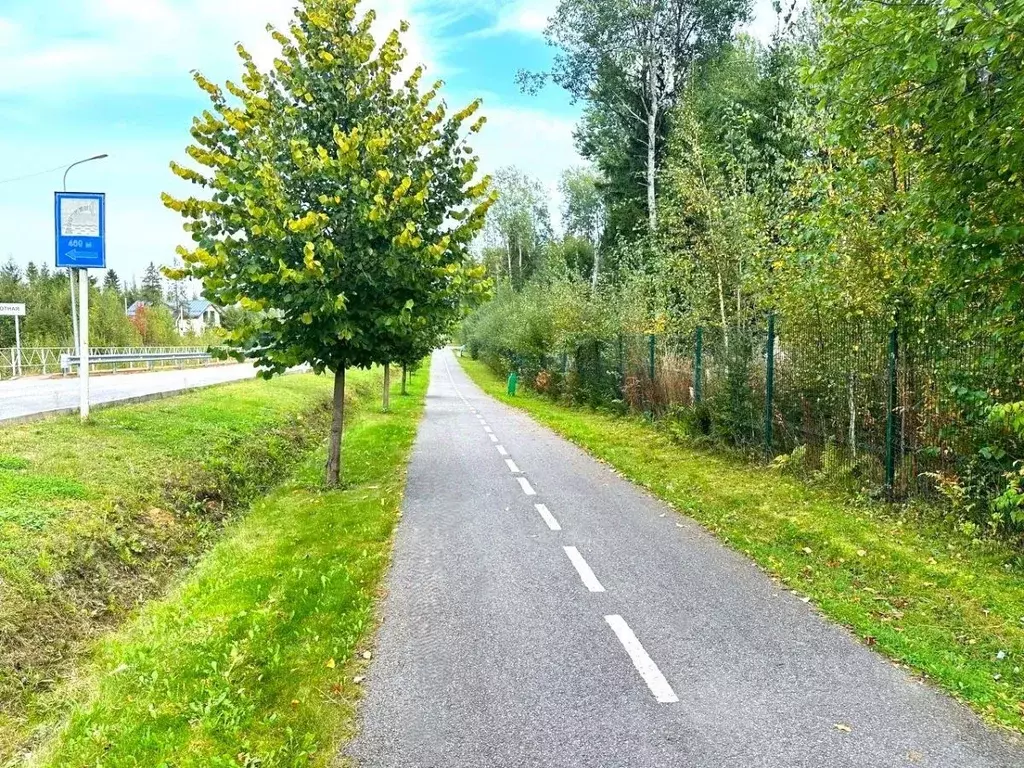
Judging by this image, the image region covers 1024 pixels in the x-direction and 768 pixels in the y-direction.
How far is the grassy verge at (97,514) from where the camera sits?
6.07 m

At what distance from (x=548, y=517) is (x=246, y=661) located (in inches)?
190

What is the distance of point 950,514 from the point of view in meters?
7.96

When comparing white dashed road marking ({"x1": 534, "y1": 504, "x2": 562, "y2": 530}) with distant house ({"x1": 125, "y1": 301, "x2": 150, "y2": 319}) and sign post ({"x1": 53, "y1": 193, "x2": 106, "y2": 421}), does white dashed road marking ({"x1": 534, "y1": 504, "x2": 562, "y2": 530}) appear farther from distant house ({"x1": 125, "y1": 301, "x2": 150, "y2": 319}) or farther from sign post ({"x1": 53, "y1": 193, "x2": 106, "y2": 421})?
distant house ({"x1": 125, "y1": 301, "x2": 150, "y2": 319})

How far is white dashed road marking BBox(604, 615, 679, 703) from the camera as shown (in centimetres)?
433

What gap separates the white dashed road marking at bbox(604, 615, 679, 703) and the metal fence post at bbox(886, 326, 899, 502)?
5.49 meters

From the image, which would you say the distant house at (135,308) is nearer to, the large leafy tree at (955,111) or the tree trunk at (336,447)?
Result: the tree trunk at (336,447)

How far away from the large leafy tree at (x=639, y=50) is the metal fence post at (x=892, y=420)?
63.0ft

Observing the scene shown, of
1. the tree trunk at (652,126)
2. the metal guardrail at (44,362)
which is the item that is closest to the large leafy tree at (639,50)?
the tree trunk at (652,126)

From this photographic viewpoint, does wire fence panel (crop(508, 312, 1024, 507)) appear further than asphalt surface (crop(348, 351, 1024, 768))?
Yes

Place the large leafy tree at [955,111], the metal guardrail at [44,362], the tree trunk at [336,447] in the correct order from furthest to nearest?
the metal guardrail at [44,362]
the tree trunk at [336,447]
the large leafy tree at [955,111]

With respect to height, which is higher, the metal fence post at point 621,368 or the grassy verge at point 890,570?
the metal fence post at point 621,368

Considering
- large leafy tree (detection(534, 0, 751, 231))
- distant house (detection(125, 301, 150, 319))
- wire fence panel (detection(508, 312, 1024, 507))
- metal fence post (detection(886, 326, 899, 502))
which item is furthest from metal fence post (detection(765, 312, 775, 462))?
distant house (detection(125, 301, 150, 319))

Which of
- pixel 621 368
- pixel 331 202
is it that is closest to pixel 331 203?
pixel 331 202

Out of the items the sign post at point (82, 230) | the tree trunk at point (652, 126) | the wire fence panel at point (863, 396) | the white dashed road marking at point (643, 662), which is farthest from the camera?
the tree trunk at point (652, 126)
